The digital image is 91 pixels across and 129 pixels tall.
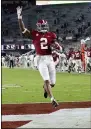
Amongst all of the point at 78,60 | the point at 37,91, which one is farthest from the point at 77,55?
the point at 37,91

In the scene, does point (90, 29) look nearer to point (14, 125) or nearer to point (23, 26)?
point (23, 26)

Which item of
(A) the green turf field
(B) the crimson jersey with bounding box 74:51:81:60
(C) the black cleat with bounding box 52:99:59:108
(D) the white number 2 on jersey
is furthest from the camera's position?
(B) the crimson jersey with bounding box 74:51:81:60

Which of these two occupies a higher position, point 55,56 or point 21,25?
point 21,25

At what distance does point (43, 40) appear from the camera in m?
2.94

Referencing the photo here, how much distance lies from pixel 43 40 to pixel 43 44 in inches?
1.1

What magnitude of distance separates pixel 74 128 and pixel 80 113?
1.29 feet

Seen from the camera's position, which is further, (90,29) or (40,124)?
(90,29)

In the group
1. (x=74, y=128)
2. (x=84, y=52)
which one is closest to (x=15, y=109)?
(x=74, y=128)

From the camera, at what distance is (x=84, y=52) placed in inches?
148

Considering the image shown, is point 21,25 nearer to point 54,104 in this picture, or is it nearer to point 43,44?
point 43,44

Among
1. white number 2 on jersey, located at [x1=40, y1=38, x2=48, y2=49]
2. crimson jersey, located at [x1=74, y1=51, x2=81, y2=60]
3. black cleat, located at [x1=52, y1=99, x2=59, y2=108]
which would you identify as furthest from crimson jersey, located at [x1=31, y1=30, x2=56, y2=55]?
crimson jersey, located at [x1=74, y1=51, x2=81, y2=60]

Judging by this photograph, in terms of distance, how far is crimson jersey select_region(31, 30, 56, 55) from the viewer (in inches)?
116

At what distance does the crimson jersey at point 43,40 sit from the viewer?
295 cm

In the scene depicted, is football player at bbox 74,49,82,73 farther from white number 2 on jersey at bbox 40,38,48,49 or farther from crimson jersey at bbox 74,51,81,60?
white number 2 on jersey at bbox 40,38,48,49
